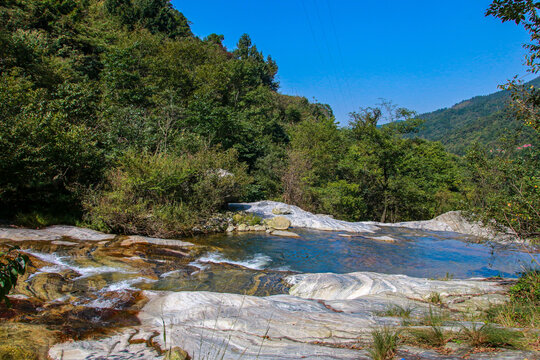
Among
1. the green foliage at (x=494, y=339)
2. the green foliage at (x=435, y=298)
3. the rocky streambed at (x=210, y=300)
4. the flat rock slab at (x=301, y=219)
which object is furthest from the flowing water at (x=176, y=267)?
the green foliage at (x=494, y=339)

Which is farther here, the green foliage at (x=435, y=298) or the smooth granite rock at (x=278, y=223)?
the smooth granite rock at (x=278, y=223)

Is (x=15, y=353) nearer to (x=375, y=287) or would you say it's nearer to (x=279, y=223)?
(x=375, y=287)

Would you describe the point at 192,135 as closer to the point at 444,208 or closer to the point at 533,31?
the point at 533,31

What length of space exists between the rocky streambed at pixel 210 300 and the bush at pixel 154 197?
1100 mm

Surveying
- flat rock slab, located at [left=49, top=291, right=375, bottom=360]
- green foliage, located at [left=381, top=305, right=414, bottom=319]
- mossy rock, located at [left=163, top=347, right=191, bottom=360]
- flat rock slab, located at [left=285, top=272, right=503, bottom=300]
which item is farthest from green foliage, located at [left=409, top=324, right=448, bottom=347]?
flat rock slab, located at [left=285, top=272, right=503, bottom=300]

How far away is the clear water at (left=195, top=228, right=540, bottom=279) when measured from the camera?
10828mm

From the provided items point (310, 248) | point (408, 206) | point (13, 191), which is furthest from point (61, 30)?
point (408, 206)

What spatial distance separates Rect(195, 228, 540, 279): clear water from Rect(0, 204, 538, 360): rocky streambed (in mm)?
118

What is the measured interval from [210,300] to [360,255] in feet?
28.1

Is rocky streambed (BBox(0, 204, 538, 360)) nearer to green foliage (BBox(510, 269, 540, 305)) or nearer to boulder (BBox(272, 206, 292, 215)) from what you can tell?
green foliage (BBox(510, 269, 540, 305))

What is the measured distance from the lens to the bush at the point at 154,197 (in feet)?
40.8

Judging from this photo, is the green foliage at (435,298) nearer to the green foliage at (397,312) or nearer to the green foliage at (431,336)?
the green foliage at (397,312)

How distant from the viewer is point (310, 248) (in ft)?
44.0

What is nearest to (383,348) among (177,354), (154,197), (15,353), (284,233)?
(177,354)
